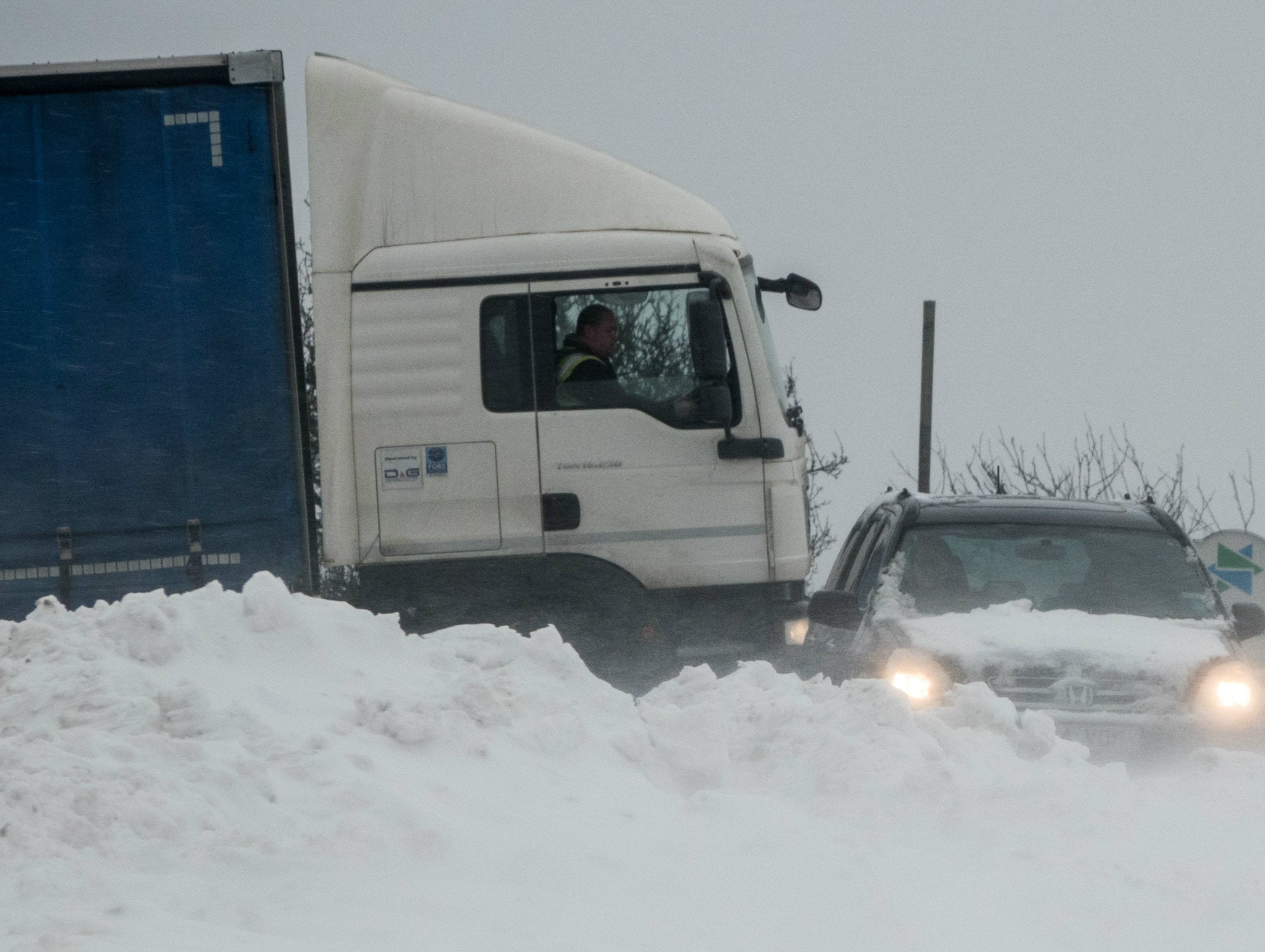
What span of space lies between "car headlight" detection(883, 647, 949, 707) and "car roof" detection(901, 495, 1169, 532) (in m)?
1.23

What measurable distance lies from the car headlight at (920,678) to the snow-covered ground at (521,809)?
83 cm

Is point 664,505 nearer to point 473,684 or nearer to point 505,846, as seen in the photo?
point 473,684

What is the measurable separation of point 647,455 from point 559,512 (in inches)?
20.8

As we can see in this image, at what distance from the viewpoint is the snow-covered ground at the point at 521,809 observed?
3.70 m

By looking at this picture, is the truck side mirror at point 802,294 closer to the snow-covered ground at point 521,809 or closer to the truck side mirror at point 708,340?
the truck side mirror at point 708,340

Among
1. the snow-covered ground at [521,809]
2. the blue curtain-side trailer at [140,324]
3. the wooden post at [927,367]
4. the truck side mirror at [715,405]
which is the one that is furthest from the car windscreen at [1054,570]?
the wooden post at [927,367]

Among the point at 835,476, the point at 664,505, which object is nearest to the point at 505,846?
the point at 664,505

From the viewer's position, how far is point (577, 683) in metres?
5.44

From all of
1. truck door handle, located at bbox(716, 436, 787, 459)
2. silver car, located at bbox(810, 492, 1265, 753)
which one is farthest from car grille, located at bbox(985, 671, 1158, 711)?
truck door handle, located at bbox(716, 436, 787, 459)

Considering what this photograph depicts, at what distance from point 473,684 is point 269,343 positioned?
11.3 feet

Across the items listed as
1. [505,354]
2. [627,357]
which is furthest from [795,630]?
[505,354]

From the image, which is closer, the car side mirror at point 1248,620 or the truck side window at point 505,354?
the car side mirror at point 1248,620

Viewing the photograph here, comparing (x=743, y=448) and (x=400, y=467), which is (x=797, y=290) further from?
(x=400, y=467)

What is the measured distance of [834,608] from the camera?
292 inches
